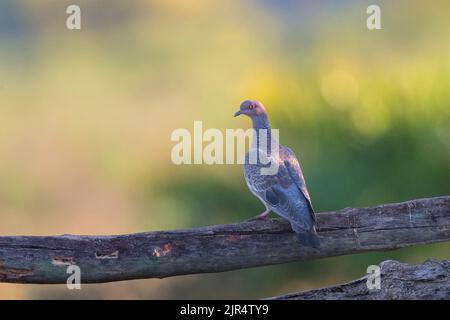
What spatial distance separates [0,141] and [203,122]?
2.10m

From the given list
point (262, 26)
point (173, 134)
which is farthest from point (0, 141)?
point (262, 26)

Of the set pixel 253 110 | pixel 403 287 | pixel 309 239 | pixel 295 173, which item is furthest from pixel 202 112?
pixel 403 287

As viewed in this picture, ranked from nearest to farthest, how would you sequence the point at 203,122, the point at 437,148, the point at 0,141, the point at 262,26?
1. the point at 437,148
2. the point at 203,122
3. the point at 0,141
4. the point at 262,26

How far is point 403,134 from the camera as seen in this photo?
4418mm

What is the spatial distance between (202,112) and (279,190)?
270 cm

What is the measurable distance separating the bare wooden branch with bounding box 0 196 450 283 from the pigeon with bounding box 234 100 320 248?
0.23 feet

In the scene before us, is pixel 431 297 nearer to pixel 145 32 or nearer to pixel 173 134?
pixel 173 134

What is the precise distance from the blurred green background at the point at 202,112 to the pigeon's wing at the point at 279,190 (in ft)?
2.57

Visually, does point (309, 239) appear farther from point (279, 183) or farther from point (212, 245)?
point (279, 183)

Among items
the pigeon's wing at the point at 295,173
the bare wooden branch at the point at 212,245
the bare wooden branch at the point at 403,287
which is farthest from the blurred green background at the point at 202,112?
the bare wooden branch at the point at 403,287

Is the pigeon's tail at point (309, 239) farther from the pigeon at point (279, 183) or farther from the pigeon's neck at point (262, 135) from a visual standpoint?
→ the pigeon's neck at point (262, 135)

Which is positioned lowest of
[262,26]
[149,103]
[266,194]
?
[266,194]

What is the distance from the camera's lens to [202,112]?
6.14 metres

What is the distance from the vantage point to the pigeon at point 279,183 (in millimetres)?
3062
